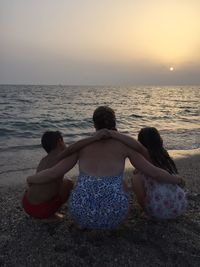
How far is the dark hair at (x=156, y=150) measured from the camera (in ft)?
15.3

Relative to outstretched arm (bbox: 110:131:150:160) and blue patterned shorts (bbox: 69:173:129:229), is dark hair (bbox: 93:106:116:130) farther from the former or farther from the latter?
blue patterned shorts (bbox: 69:173:129:229)

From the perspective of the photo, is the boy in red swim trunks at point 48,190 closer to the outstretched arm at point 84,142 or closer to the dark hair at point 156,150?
the outstretched arm at point 84,142

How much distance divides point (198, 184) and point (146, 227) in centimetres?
273

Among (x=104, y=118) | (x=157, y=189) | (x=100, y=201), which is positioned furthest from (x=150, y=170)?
(x=104, y=118)

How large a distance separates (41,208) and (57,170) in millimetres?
664

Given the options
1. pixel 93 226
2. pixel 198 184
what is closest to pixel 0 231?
pixel 93 226

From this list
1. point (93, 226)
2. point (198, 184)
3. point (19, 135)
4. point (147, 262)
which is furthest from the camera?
point (19, 135)

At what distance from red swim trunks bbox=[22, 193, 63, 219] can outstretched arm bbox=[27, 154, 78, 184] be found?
1.35ft

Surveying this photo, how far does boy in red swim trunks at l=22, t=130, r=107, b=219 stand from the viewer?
4.50m

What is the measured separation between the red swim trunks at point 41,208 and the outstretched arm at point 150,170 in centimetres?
115

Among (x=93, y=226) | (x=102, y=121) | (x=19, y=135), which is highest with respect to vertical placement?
(x=102, y=121)

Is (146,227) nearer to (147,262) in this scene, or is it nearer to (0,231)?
(147,262)

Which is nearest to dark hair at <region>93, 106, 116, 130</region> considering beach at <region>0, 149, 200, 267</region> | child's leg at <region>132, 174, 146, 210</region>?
child's leg at <region>132, 174, 146, 210</region>

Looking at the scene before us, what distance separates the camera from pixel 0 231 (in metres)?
4.58
